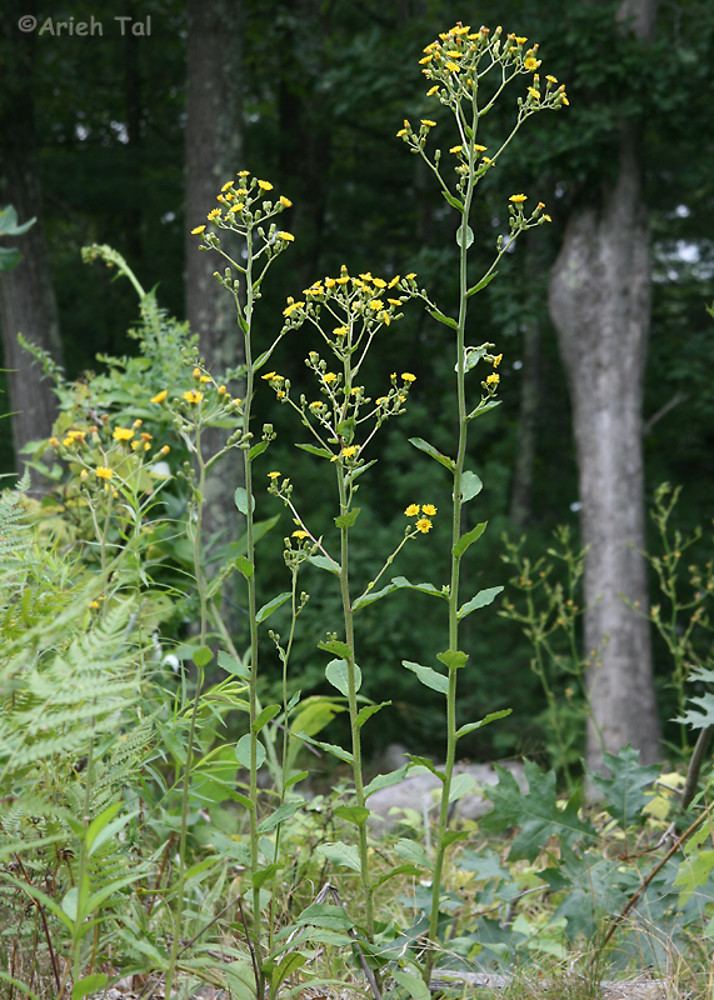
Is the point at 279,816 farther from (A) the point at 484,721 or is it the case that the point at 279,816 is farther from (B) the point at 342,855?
(A) the point at 484,721

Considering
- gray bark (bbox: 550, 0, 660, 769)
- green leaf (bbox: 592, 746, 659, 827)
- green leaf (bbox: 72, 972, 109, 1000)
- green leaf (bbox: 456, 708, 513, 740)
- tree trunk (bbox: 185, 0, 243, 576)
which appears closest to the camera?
green leaf (bbox: 72, 972, 109, 1000)

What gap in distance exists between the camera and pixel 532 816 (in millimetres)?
2338

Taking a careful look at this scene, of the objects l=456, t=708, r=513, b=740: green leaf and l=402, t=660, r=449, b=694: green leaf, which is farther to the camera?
l=402, t=660, r=449, b=694: green leaf

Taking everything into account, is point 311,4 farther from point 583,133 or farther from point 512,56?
point 512,56

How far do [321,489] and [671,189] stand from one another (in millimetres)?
4907

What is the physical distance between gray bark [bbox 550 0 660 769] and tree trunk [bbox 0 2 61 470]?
3.79m

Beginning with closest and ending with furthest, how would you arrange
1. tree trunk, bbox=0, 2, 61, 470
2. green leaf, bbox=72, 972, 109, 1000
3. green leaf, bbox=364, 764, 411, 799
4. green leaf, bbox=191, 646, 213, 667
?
green leaf, bbox=72, 972, 109, 1000 → green leaf, bbox=191, 646, 213, 667 → green leaf, bbox=364, 764, 411, 799 → tree trunk, bbox=0, 2, 61, 470

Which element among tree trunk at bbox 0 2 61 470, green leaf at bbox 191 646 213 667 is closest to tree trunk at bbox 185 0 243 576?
tree trunk at bbox 0 2 61 470

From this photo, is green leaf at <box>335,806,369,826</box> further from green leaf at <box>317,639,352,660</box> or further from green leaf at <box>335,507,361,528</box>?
green leaf at <box>335,507,361,528</box>

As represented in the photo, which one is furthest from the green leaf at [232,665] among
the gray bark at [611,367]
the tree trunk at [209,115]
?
the gray bark at [611,367]

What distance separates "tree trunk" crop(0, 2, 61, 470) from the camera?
7.85m

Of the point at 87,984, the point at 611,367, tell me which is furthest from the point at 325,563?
the point at 611,367

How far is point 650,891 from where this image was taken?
87.4 inches

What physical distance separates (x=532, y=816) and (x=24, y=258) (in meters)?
7.16
